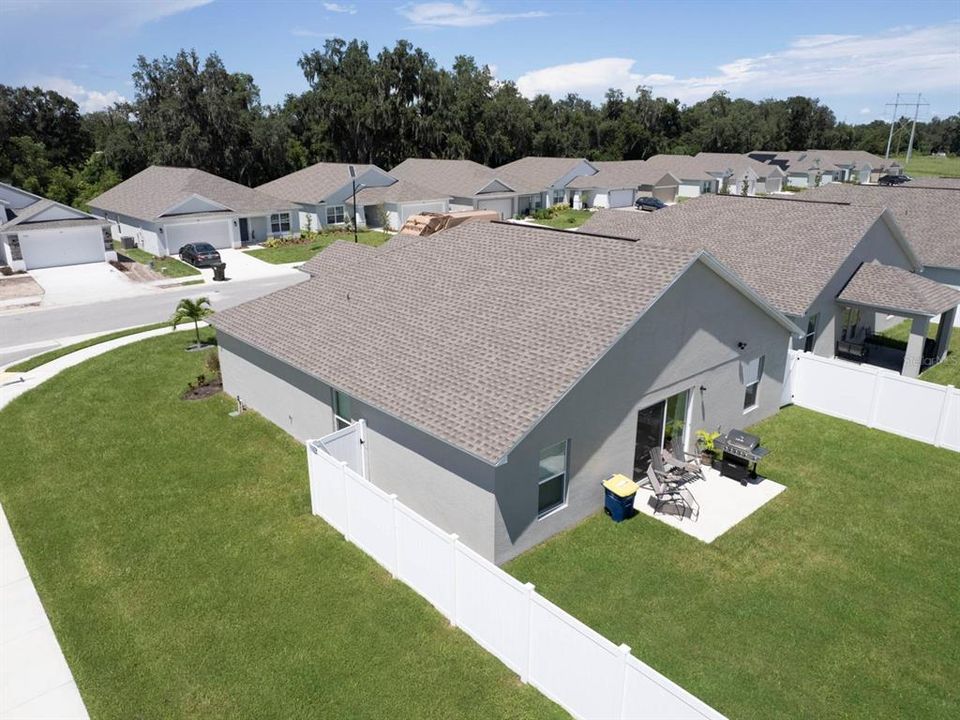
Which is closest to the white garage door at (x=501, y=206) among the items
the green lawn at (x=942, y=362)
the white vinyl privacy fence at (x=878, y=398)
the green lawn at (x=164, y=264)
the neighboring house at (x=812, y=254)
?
the green lawn at (x=164, y=264)

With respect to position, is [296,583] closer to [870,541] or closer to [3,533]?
[3,533]

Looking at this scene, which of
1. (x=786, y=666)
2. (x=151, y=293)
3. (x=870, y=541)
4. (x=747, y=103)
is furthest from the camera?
(x=747, y=103)

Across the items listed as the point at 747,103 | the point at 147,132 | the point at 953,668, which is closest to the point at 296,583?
the point at 953,668

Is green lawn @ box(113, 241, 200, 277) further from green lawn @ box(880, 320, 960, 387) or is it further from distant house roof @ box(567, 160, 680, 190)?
distant house roof @ box(567, 160, 680, 190)

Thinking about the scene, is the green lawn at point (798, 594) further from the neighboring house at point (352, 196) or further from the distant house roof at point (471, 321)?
the neighboring house at point (352, 196)

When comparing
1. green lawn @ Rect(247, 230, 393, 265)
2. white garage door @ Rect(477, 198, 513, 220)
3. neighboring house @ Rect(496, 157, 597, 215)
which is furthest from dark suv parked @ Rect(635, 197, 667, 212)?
green lawn @ Rect(247, 230, 393, 265)

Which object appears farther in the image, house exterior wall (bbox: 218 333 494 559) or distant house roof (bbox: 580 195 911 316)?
distant house roof (bbox: 580 195 911 316)

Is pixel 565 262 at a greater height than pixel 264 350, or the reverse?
pixel 565 262

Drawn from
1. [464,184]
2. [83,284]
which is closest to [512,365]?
[83,284]
